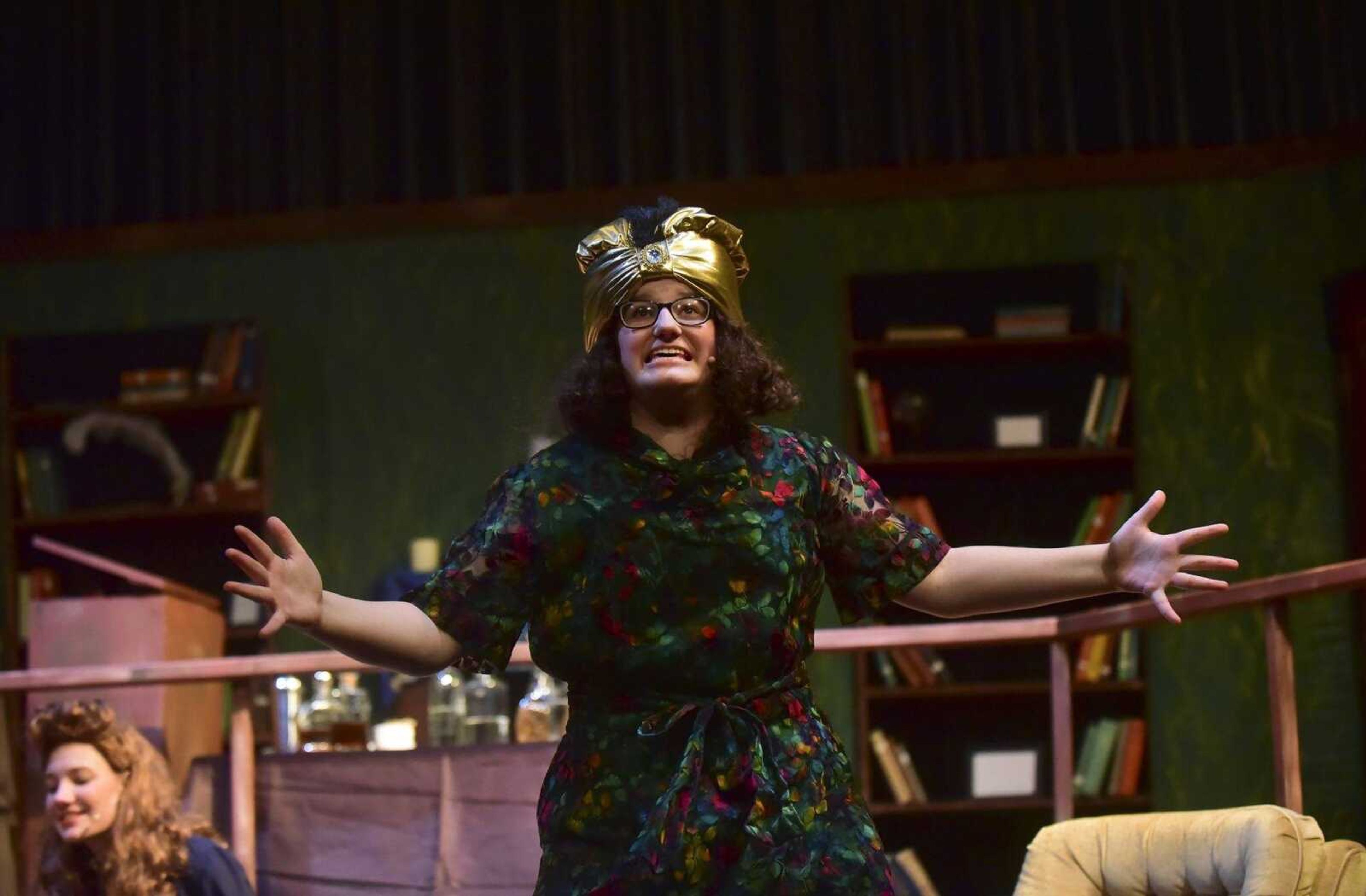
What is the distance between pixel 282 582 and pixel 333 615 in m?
0.06

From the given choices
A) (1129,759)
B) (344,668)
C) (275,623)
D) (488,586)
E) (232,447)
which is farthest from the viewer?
(232,447)

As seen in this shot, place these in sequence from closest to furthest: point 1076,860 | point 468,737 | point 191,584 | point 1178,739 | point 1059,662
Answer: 1. point 1076,860
2. point 1059,662
3. point 468,737
4. point 1178,739
5. point 191,584

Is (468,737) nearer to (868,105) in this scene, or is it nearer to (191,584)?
(191,584)

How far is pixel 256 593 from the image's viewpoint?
1.72 metres

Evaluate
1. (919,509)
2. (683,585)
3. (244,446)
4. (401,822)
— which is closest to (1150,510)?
(683,585)

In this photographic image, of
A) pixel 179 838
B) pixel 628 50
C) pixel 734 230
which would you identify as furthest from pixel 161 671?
pixel 628 50

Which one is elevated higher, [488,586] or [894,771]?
[488,586]

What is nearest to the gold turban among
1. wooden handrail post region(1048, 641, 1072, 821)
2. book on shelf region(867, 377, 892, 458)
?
wooden handrail post region(1048, 641, 1072, 821)

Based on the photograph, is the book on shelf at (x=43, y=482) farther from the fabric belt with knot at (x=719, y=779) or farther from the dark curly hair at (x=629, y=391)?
the fabric belt with knot at (x=719, y=779)

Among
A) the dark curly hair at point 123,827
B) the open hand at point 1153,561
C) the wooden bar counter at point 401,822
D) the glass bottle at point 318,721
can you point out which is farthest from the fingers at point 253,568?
the glass bottle at point 318,721

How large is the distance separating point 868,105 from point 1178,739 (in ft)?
7.54

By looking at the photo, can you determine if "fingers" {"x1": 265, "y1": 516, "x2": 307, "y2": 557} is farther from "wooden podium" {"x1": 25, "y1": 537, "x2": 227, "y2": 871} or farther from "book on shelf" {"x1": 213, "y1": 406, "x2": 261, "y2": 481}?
"book on shelf" {"x1": 213, "y1": 406, "x2": 261, "y2": 481}

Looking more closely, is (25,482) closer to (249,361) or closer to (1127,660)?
(249,361)

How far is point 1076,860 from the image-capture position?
288 cm
